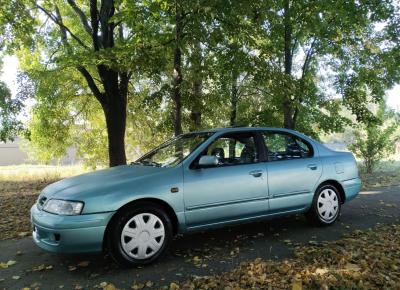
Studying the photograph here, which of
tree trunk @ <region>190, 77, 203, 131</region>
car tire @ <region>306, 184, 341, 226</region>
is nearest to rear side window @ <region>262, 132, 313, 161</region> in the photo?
car tire @ <region>306, 184, 341, 226</region>

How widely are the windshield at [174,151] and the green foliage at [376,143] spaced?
12.7m

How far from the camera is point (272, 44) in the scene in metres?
11.8

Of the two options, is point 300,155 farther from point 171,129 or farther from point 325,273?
point 171,129

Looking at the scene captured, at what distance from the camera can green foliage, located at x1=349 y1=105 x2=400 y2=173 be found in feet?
55.7

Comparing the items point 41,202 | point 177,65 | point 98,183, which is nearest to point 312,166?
point 98,183

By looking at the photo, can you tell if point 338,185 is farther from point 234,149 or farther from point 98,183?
point 98,183

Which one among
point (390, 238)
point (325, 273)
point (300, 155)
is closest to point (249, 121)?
point (300, 155)

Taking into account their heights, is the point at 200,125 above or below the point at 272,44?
below

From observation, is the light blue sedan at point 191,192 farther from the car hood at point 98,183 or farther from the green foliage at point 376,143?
the green foliage at point 376,143

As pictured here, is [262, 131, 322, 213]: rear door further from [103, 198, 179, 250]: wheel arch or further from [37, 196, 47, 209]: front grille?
[37, 196, 47, 209]: front grille

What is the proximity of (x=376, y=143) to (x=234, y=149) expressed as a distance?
1306 cm

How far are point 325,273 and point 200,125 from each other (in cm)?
1092

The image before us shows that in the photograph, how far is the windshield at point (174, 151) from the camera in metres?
5.47

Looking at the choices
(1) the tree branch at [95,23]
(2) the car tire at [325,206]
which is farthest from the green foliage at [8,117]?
(2) the car tire at [325,206]
